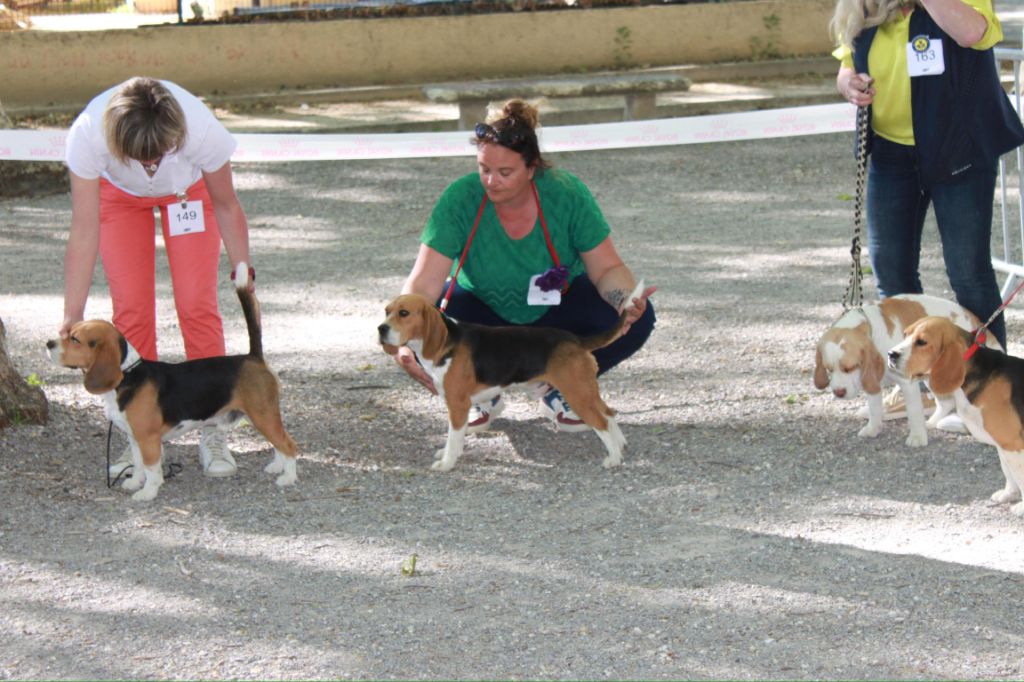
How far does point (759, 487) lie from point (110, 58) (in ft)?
38.7

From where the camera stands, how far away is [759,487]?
17.9ft

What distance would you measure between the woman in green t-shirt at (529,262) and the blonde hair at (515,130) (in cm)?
2

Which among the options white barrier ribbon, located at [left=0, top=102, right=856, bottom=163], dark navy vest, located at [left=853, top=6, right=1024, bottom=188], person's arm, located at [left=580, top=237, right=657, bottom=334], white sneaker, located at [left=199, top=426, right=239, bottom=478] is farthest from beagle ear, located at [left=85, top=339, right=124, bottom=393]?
white barrier ribbon, located at [left=0, top=102, right=856, bottom=163]

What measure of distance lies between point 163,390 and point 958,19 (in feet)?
11.5

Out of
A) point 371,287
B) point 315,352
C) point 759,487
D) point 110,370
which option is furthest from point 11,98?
point 759,487

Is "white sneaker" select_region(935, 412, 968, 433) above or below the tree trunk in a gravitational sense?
below

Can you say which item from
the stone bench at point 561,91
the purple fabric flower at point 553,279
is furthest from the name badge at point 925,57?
the stone bench at point 561,91

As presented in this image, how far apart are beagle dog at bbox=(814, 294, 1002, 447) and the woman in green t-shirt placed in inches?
33.0

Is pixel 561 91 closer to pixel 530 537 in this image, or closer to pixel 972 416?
pixel 972 416

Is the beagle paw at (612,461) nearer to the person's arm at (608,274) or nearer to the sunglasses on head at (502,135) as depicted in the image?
the person's arm at (608,274)

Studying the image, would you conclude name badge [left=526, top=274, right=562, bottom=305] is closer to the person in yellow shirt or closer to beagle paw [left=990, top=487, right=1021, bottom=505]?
the person in yellow shirt

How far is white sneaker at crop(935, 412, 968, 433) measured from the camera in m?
5.95

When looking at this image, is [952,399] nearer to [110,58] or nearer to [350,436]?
[350,436]

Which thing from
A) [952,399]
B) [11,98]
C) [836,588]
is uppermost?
[11,98]
